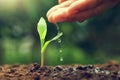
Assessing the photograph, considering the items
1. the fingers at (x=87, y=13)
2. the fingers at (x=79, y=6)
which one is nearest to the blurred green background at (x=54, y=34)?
the fingers at (x=87, y=13)

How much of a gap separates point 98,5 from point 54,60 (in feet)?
4.43

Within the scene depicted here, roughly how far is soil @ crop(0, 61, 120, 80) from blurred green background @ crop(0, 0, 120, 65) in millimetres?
1348

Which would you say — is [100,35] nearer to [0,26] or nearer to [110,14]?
[110,14]

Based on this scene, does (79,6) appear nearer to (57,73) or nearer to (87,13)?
(87,13)

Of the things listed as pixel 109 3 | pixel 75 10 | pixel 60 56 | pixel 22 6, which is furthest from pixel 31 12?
pixel 75 10

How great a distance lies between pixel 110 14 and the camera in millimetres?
3490

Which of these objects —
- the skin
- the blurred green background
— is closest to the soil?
the skin

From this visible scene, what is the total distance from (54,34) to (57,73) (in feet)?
5.73

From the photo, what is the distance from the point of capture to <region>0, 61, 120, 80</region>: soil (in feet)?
4.70

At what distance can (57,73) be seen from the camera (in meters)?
1.49

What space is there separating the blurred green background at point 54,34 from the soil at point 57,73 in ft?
4.42

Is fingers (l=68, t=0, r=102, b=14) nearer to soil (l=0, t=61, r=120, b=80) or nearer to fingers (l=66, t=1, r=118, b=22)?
fingers (l=66, t=1, r=118, b=22)

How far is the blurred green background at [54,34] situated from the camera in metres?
3.02

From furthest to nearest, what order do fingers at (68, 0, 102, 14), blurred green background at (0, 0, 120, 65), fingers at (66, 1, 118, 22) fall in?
blurred green background at (0, 0, 120, 65), fingers at (66, 1, 118, 22), fingers at (68, 0, 102, 14)
